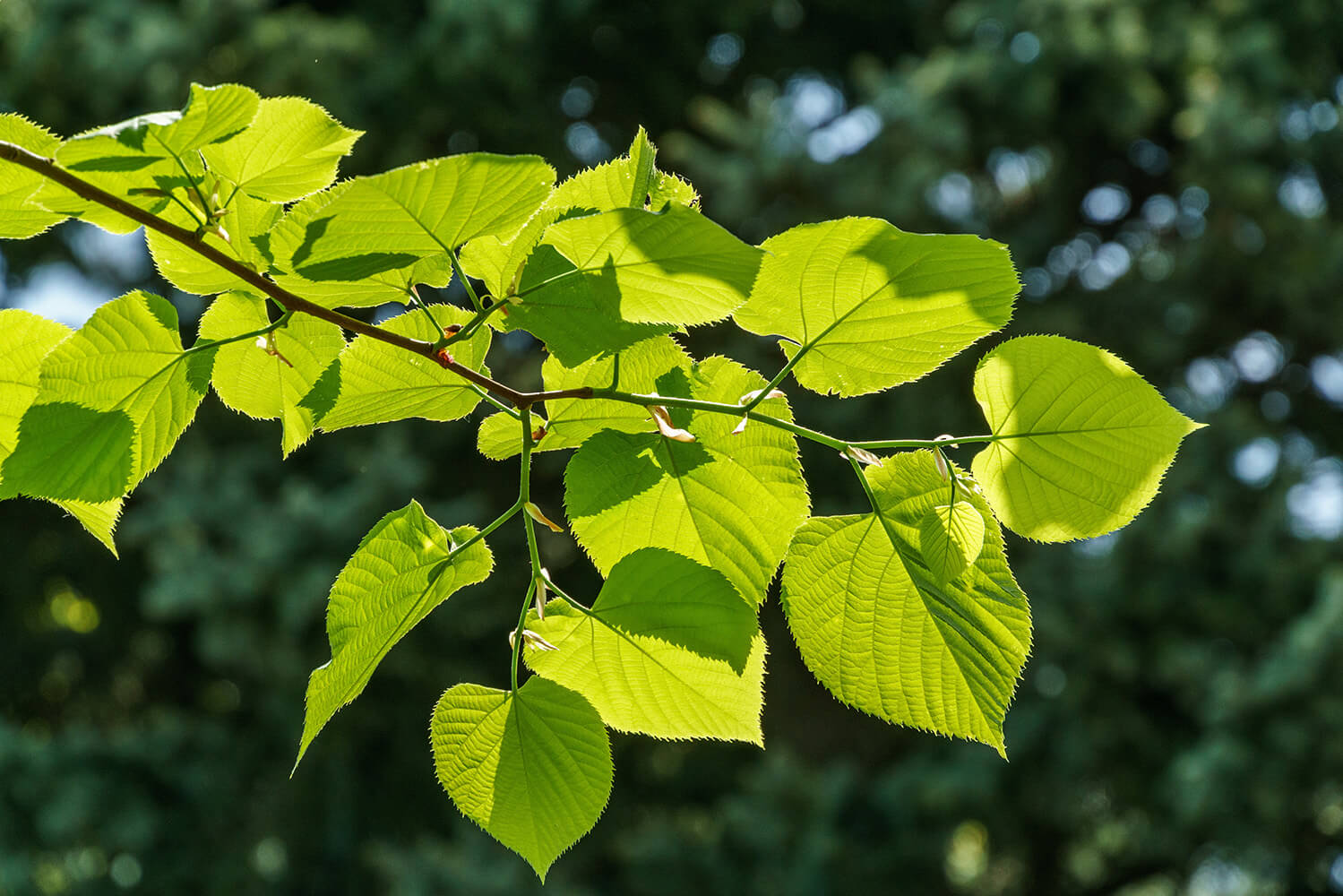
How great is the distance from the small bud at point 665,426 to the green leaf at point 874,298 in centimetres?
4

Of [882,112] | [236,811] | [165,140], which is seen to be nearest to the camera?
[165,140]

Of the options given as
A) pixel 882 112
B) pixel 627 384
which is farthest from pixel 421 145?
pixel 627 384

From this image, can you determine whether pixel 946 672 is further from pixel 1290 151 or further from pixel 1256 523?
pixel 1290 151

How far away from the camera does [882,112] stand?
3623mm

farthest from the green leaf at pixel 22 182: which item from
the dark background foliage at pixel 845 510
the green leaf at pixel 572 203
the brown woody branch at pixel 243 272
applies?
the dark background foliage at pixel 845 510

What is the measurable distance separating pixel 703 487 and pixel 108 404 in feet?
0.63

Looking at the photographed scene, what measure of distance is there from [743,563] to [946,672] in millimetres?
75

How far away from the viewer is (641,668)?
0.36 metres

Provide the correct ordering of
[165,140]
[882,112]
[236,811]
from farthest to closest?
[236,811], [882,112], [165,140]

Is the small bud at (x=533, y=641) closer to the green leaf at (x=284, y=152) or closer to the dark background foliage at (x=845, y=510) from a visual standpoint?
the green leaf at (x=284, y=152)

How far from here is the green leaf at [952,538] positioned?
0.33 meters

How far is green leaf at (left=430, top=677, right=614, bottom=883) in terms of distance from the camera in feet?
1.16

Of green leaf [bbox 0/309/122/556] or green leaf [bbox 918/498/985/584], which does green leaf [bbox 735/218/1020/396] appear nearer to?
green leaf [bbox 918/498/985/584]

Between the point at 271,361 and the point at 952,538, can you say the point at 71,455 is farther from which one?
the point at 952,538
